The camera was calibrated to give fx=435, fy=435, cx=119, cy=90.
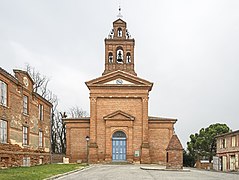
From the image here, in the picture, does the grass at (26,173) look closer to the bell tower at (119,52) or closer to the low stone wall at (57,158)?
the low stone wall at (57,158)

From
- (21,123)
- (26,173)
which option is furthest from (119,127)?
(26,173)

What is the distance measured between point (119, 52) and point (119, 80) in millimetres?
5519

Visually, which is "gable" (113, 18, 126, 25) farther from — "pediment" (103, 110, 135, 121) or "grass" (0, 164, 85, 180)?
"grass" (0, 164, 85, 180)

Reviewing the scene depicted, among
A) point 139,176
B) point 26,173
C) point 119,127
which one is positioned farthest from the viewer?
point 119,127

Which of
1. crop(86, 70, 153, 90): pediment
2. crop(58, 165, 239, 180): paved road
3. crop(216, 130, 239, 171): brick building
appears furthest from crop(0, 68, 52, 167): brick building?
crop(216, 130, 239, 171): brick building

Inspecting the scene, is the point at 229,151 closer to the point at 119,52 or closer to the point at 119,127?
the point at 119,127

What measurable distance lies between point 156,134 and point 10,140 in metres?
27.4

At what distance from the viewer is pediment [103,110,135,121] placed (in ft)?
179

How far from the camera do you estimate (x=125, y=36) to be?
5972cm

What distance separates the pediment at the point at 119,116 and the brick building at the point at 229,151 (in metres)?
12.7

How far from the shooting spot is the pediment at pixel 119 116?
54625mm

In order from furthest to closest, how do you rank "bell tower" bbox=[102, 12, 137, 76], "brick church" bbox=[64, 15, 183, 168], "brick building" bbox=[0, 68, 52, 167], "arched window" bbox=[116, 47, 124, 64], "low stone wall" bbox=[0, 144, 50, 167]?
"arched window" bbox=[116, 47, 124, 64]
"bell tower" bbox=[102, 12, 137, 76]
"brick church" bbox=[64, 15, 183, 168]
"brick building" bbox=[0, 68, 52, 167]
"low stone wall" bbox=[0, 144, 50, 167]

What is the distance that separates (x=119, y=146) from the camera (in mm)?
54688

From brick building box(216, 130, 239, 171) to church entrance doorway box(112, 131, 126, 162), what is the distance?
43.6 feet
